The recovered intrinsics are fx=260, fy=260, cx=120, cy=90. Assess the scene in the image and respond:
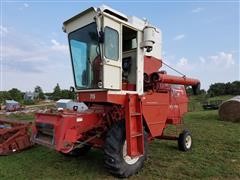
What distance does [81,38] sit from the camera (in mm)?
5820

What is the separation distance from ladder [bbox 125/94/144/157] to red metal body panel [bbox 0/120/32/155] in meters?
3.62

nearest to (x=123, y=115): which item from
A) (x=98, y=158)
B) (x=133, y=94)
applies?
(x=133, y=94)

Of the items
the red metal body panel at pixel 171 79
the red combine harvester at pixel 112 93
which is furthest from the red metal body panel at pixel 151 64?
the red metal body panel at pixel 171 79

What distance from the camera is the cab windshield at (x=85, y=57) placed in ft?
18.3

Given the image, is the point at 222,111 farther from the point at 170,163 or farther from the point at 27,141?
the point at 27,141

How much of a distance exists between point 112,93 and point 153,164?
6.79 ft

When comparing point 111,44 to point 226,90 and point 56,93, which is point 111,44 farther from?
point 226,90

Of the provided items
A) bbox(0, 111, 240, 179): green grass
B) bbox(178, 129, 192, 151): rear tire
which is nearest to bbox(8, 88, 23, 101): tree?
bbox(0, 111, 240, 179): green grass

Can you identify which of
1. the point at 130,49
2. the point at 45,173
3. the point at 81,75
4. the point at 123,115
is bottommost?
the point at 45,173

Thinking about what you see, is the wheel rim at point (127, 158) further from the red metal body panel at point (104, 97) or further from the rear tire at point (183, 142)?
the rear tire at point (183, 142)

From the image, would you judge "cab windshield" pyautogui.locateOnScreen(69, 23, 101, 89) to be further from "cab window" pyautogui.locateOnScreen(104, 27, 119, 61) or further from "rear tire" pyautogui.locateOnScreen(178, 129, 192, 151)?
"rear tire" pyautogui.locateOnScreen(178, 129, 192, 151)

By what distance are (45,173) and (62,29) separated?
3.28 m

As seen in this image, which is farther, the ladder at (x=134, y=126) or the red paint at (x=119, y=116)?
the ladder at (x=134, y=126)

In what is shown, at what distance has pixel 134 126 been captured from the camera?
5.46 metres
